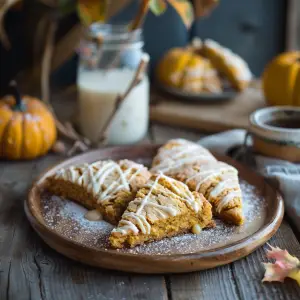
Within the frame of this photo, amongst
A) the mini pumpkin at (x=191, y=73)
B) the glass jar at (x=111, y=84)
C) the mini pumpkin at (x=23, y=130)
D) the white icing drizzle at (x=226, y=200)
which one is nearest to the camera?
the white icing drizzle at (x=226, y=200)

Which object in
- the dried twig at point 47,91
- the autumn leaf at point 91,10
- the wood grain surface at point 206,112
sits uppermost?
the autumn leaf at point 91,10

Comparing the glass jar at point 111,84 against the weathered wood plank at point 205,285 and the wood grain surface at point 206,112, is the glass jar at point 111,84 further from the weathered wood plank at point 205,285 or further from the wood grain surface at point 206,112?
the weathered wood plank at point 205,285

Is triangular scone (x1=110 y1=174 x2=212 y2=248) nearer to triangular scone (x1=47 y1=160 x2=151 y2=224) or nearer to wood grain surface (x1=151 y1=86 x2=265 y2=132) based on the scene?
triangular scone (x1=47 y1=160 x2=151 y2=224)

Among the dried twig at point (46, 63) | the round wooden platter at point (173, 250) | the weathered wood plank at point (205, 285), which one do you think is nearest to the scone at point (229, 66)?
the dried twig at point (46, 63)

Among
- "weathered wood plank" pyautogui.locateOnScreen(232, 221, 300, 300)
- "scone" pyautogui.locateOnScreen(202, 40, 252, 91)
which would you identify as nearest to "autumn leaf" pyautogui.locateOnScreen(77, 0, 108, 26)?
"scone" pyautogui.locateOnScreen(202, 40, 252, 91)

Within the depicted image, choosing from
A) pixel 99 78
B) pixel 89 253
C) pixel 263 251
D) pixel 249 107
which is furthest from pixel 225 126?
pixel 89 253

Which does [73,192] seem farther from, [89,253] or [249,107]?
[249,107]

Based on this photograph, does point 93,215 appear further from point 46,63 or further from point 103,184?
point 46,63
